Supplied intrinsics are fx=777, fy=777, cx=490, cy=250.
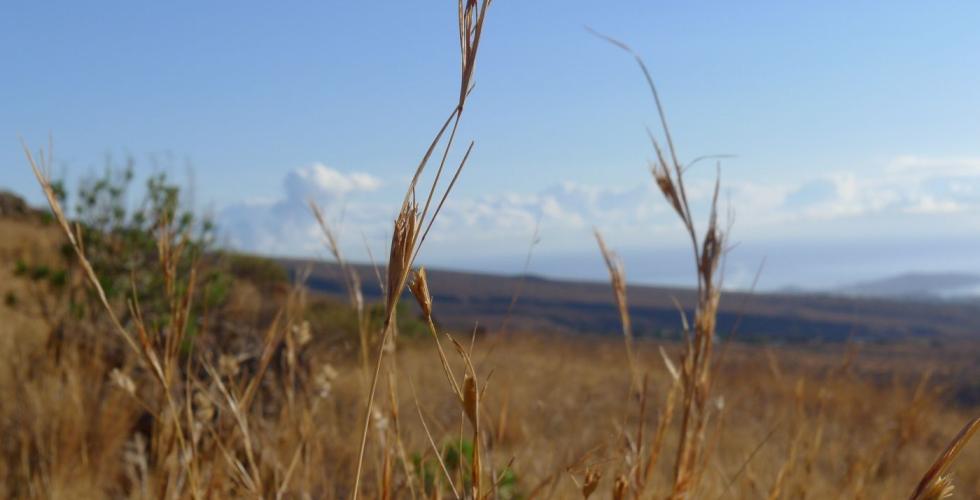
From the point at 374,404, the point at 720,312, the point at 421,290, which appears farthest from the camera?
the point at 720,312

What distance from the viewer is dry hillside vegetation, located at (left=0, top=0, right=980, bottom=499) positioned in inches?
33.5

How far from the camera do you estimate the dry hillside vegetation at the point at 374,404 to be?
852 millimetres

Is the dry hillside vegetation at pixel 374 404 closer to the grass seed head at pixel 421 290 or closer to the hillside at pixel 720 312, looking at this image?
the grass seed head at pixel 421 290

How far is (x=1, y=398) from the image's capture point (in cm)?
349

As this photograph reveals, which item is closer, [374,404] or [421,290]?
[421,290]

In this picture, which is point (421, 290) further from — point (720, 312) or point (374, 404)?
point (720, 312)

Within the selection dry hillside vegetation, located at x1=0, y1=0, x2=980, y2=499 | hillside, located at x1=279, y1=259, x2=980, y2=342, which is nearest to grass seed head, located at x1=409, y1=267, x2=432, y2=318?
dry hillside vegetation, located at x1=0, y1=0, x2=980, y2=499

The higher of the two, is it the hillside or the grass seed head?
the grass seed head

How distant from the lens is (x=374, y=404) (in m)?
1.63

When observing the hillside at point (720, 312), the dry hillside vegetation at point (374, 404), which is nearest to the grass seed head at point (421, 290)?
the dry hillside vegetation at point (374, 404)

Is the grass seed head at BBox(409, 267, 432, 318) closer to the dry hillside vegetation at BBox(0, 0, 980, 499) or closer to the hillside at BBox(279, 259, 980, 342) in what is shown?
the dry hillside vegetation at BBox(0, 0, 980, 499)

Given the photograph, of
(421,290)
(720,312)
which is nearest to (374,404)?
(421,290)

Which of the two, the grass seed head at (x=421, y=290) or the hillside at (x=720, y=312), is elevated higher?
the grass seed head at (x=421, y=290)

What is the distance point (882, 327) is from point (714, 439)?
4145 cm
